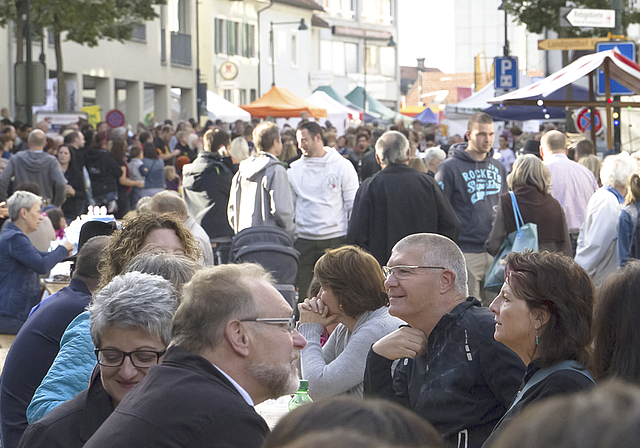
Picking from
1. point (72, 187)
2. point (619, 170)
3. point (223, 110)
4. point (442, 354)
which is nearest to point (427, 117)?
point (223, 110)

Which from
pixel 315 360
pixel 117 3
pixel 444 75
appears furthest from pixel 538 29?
pixel 444 75

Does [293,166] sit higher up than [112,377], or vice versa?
[293,166]

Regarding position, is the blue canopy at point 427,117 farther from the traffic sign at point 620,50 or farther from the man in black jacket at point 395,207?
the man in black jacket at point 395,207

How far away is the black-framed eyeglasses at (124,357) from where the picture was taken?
3039 millimetres

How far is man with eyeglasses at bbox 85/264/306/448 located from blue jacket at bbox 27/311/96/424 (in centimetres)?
102

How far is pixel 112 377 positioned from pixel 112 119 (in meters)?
20.2

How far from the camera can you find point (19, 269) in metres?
7.61

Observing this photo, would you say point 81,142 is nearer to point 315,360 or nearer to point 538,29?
point 315,360

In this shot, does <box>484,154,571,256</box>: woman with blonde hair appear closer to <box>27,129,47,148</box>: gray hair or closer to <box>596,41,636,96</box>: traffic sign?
<box>596,41,636,96</box>: traffic sign

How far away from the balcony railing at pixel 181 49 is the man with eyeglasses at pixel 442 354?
1506 inches

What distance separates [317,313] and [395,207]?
3.08 m

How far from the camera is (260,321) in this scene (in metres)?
2.72

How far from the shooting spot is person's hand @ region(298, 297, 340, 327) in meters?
4.56

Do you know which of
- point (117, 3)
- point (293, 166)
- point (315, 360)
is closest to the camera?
point (315, 360)
